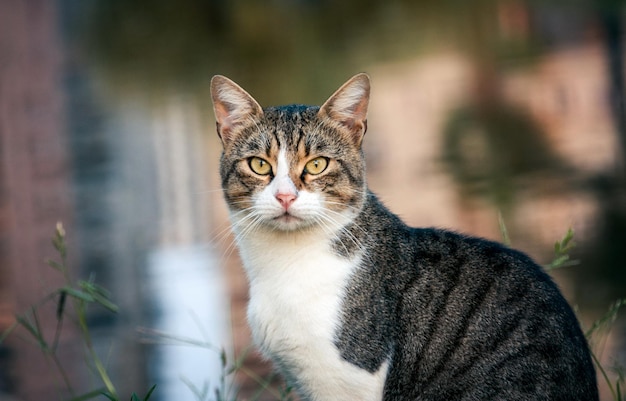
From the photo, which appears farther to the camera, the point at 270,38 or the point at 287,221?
the point at 270,38

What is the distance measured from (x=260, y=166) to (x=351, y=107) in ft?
1.15

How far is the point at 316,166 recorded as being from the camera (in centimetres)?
270

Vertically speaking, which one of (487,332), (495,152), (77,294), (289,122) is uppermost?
(289,122)

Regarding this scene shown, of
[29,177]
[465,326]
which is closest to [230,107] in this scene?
[465,326]

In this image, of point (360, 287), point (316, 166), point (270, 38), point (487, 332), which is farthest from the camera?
point (270, 38)

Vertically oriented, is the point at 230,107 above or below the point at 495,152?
above

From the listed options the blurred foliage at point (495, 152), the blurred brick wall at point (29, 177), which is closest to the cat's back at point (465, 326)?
the blurred brick wall at point (29, 177)

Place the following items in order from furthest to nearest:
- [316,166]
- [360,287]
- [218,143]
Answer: [218,143] < [316,166] < [360,287]

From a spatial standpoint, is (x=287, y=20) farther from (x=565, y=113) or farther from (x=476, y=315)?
(x=476, y=315)

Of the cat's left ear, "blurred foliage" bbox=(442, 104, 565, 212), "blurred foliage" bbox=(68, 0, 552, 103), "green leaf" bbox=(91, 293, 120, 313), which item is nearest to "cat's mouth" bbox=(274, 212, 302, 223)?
the cat's left ear

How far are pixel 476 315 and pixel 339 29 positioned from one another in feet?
30.3

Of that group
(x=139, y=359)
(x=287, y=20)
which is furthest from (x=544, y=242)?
(x=287, y=20)

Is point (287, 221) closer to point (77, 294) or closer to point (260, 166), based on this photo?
point (260, 166)

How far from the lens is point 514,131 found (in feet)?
29.4
